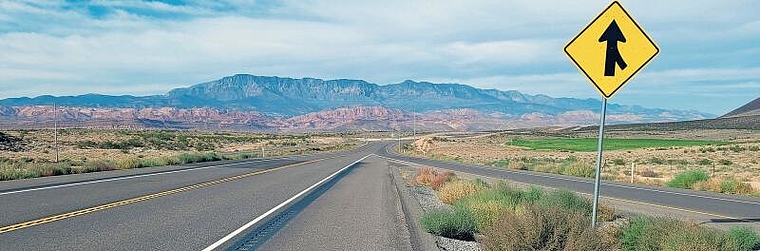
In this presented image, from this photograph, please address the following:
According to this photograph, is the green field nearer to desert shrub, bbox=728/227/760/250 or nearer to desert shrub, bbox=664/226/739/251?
desert shrub, bbox=728/227/760/250

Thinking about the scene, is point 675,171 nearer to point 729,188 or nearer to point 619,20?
point 729,188

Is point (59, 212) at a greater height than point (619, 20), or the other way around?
point (619, 20)

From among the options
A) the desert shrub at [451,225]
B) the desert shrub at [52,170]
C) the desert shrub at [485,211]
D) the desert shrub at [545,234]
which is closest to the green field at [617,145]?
the desert shrub at [52,170]

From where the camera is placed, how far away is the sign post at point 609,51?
27.9 ft

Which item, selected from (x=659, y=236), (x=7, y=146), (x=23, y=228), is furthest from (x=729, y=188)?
(x=7, y=146)

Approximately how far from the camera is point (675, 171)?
1564 inches

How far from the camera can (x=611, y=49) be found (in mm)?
8641

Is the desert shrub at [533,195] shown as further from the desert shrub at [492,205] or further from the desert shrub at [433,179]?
the desert shrub at [433,179]

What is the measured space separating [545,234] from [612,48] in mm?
2738

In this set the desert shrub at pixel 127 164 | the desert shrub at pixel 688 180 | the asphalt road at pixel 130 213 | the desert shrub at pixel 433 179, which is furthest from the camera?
the desert shrub at pixel 127 164

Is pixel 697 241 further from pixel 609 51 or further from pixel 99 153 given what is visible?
pixel 99 153

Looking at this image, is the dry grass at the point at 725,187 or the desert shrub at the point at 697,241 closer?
the desert shrub at the point at 697,241

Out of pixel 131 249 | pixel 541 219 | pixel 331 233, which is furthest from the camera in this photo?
pixel 331 233

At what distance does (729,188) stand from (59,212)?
2278cm
